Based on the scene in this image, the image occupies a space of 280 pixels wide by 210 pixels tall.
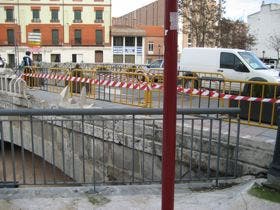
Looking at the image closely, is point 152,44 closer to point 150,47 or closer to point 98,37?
point 150,47

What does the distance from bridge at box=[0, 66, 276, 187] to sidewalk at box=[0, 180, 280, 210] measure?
1.03ft

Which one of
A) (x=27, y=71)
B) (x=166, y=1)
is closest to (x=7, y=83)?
(x=27, y=71)

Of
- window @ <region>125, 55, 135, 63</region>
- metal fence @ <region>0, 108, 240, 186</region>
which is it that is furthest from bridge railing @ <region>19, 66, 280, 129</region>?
window @ <region>125, 55, 135, 63</region>

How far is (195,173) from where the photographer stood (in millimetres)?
6793

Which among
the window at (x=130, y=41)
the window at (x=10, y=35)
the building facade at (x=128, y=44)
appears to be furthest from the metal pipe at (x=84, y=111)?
the window at (x=130, y=41)

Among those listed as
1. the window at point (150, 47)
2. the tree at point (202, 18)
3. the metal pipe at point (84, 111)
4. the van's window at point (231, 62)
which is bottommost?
the metal pipe at point (84, 111)

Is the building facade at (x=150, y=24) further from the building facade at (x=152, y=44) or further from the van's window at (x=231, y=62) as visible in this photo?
the van's window at (x=231, y=62)

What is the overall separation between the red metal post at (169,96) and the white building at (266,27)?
6447 cm

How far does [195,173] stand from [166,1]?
4605 millimetres

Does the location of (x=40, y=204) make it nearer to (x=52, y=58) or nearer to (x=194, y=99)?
(x=194, y=99)

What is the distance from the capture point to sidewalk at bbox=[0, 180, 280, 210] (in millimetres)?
4531

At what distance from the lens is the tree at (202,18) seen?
99.3 feet

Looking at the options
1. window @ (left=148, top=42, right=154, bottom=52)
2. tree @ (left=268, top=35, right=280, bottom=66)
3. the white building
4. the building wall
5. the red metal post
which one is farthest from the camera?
the building wall

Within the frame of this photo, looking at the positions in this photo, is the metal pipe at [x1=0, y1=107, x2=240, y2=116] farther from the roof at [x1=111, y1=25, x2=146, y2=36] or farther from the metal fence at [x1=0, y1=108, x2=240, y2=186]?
the roof at [x1=111, y1=25, x2=146, y2=36]
